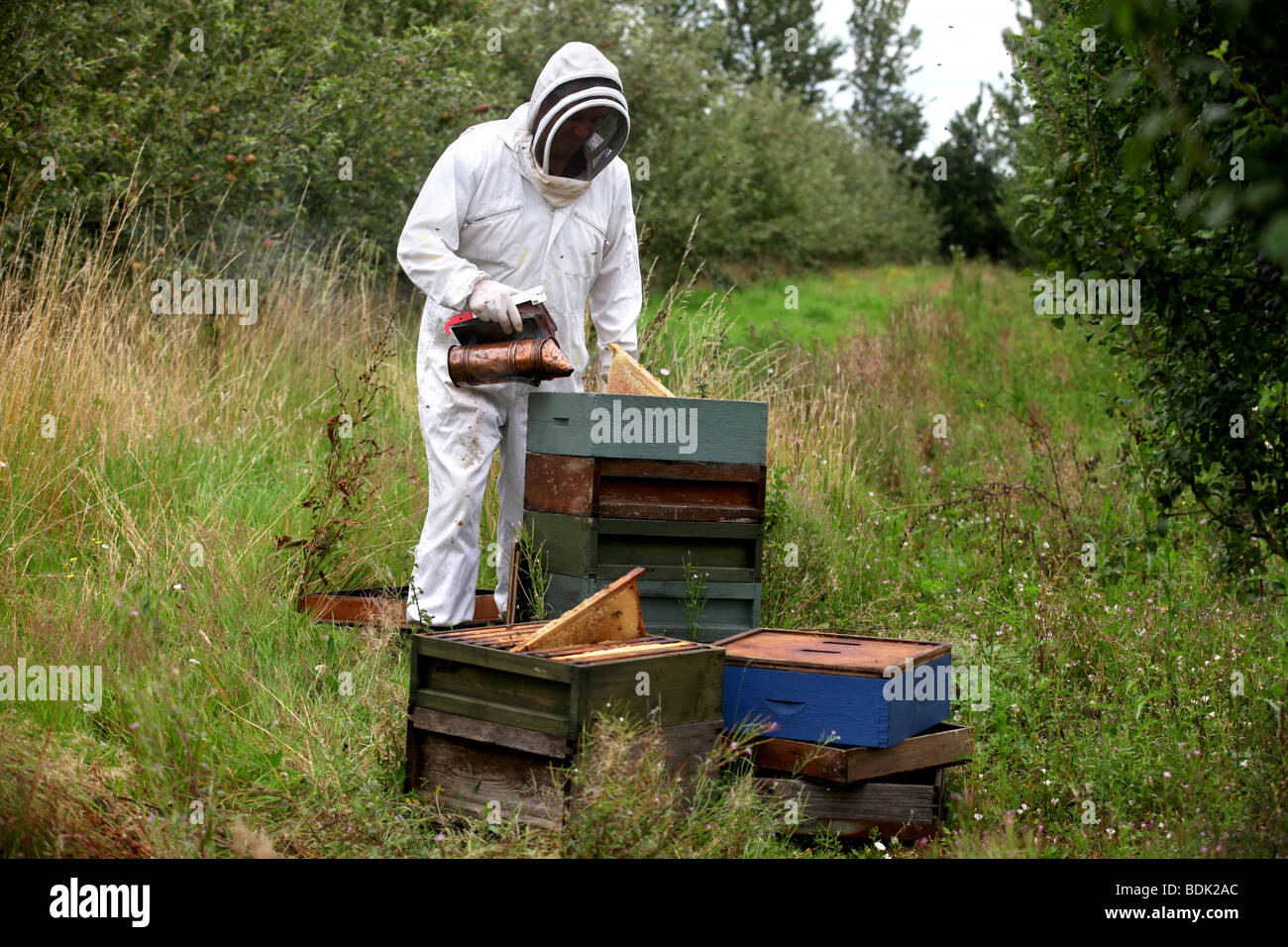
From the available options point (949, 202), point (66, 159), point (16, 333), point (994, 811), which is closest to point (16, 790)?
point (994, 811)

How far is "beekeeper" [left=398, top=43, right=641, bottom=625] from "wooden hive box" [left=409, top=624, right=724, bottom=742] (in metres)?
0.95

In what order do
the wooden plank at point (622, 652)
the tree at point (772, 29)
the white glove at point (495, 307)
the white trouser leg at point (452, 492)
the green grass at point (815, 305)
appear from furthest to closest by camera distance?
the tree at point (772, 29)
the green grass at point (815, 305)
the white trouser leg at point (452, 492)
the white glove at point (495, 307)
the wooden plank at point (622, 652)

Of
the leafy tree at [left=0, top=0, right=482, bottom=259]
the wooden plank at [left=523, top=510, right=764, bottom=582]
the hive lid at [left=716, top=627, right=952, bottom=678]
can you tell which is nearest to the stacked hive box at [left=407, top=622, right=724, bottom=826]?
the hive lid at [left=716, top=627, right=952, bottom=678]

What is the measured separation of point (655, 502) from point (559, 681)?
4.10ft

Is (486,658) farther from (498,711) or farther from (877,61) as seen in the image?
(877,61)

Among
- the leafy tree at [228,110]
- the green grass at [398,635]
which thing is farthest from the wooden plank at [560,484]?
the leafy tree at [228,110]

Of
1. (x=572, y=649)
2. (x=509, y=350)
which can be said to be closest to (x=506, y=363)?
(x=509, y=350)

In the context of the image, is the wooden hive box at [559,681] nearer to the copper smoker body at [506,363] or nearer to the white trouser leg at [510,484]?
the copper smoker body at [506,363]

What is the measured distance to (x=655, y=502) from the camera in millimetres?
4180

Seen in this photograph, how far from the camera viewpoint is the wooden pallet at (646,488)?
4098 millimetres

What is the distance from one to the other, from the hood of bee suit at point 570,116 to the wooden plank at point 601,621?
1.73 meters

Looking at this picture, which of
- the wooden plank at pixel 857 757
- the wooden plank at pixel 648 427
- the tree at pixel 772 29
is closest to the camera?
the wooden plank at pixel 857 757
